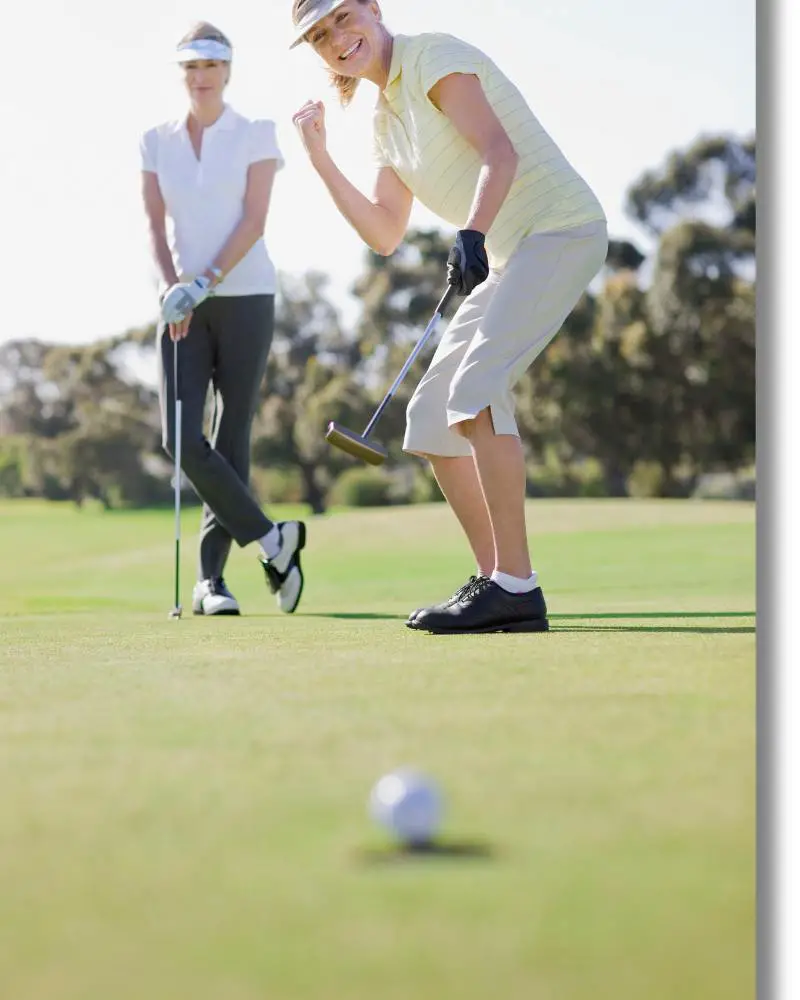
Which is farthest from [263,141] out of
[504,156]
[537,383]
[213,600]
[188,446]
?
[537,383]

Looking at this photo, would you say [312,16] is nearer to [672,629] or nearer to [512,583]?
[512,583]

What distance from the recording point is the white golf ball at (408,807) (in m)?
1.46

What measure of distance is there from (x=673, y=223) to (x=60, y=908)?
2193 centimetres

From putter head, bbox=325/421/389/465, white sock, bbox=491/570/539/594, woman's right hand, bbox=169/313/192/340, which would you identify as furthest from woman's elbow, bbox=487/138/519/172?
woman's right hand, bbox=169/313/192/340

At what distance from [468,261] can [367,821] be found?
188 cm

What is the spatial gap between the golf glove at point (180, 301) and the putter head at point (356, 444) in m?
0.88

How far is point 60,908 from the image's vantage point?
1.27m

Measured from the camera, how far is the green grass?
3.88 feet

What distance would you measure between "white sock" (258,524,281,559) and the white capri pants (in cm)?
110

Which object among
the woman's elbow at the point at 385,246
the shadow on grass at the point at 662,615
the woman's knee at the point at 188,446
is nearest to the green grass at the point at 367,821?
the shadow on grass at the point at 662,615

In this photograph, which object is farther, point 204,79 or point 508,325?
point 204,79

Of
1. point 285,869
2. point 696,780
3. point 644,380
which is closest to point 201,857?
point 285,869

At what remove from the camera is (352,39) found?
3441mm

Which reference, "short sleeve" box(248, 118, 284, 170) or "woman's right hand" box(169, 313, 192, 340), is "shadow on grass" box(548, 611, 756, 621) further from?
"short sleeve" box(248, 118, 284, 170)
